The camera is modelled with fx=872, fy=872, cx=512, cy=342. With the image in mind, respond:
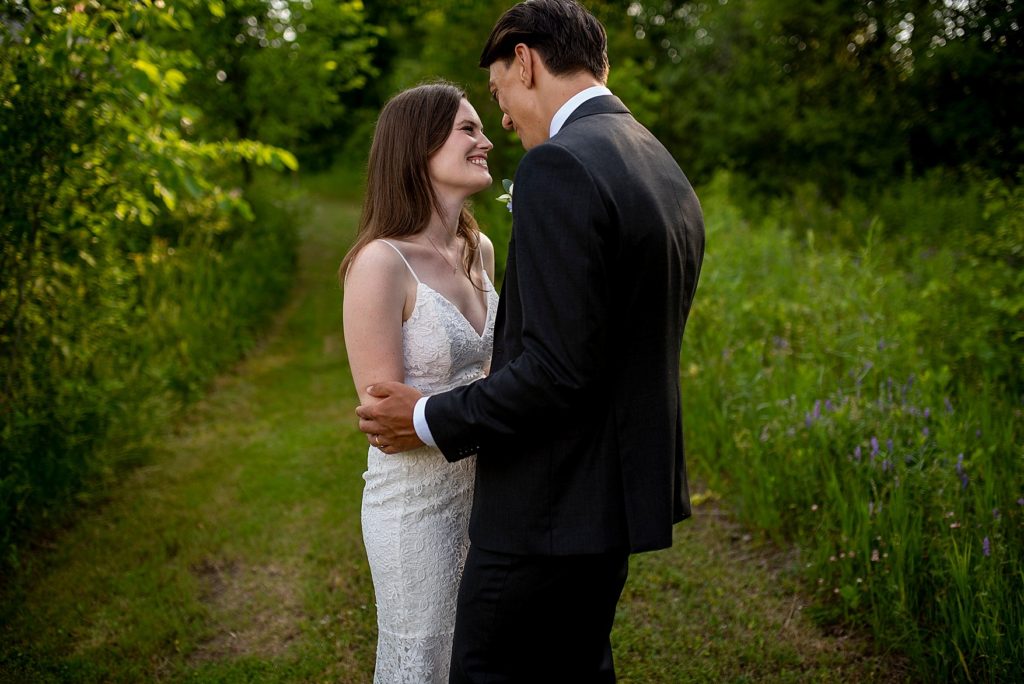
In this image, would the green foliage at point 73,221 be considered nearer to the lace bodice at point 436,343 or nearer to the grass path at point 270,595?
the grass path at point 270,595

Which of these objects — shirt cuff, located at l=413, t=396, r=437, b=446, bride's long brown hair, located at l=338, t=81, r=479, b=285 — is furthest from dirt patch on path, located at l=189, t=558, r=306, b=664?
shirt cuff, located at l=413, t=396, r=437, b=446

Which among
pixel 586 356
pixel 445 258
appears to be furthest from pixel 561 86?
pixel 445 258

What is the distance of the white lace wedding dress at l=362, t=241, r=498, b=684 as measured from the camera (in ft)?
8.27

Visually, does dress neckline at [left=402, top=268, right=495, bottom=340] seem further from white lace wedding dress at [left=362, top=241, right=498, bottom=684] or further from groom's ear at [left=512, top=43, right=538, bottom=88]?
groom's ear at [left=512, top=43, right=538, bottom=88]

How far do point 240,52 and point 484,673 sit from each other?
11.0m

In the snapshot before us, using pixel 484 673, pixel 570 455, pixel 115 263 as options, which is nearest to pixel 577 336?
pixel 570 455

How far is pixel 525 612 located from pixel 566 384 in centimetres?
58

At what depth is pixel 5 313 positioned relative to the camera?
15.2ft

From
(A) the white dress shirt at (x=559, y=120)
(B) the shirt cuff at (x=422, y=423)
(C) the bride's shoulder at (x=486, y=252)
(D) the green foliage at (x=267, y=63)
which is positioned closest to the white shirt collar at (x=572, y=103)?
(A) the white dress shirt at (x=559, y=120)

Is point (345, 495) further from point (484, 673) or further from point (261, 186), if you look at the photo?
point (261, 186)

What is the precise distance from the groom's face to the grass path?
2.37 meters

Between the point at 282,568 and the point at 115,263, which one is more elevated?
the point at 115,263

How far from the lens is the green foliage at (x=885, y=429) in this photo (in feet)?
10.8

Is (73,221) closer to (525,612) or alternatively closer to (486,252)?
(486,252)
